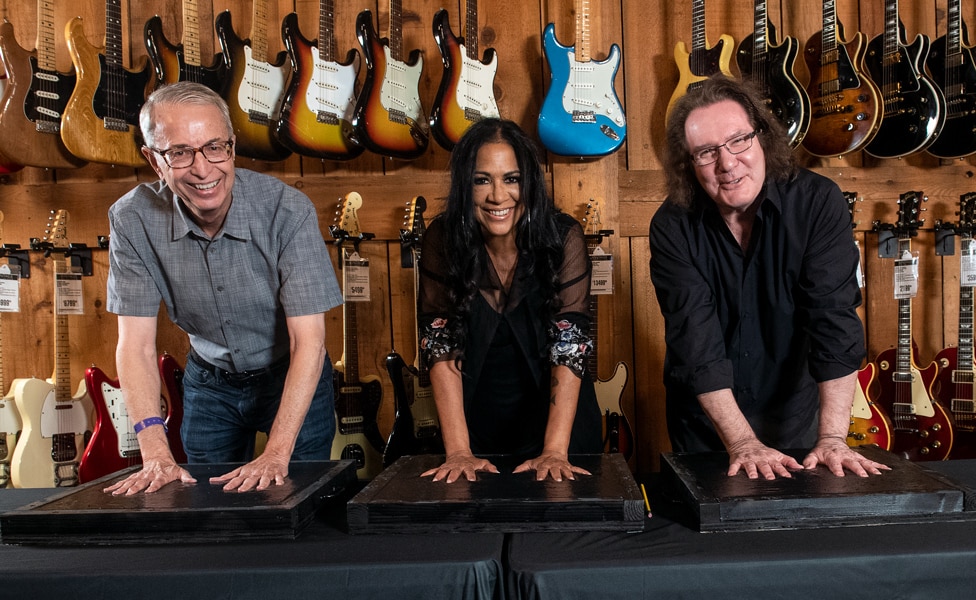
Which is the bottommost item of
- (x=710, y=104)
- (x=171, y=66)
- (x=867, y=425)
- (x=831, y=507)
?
(x=867, y=425)

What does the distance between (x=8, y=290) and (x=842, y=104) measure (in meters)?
3.09

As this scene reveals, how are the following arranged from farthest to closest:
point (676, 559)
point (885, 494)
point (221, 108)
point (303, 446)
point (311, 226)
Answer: point (303, 446) < point (311, 226) < point (221, 108) < point (885, 494) < point (676, 559)

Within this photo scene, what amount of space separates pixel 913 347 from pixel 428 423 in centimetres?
189

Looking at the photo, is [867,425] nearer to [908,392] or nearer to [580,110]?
[908,392]

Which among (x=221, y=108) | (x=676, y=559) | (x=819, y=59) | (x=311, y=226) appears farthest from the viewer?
(x=819, y=59)

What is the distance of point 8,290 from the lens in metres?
2.57

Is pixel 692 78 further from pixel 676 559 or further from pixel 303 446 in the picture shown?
pixel 676 559

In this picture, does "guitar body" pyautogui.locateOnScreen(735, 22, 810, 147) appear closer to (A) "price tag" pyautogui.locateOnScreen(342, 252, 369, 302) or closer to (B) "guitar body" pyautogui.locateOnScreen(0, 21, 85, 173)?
(A) "price tag" pyautogui.locateOnScreen(342, 252, 369, 302)

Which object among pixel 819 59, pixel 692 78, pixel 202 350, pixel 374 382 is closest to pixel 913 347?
pixel 819 59

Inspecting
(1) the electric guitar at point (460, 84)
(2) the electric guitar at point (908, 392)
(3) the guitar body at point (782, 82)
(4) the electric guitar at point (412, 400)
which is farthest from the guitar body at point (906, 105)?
(4) the electric guitar at point (412, 400)

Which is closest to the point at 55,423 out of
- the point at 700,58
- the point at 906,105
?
the point at 700,58

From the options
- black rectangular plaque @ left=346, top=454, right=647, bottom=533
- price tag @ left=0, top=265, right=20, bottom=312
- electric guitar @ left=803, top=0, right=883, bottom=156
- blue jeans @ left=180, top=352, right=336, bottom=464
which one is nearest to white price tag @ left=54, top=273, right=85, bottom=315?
price tag @ left=0, top=265, right=20, bottom=312

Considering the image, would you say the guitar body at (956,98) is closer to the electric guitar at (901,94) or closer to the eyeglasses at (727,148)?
the electric guitar at (901,94)

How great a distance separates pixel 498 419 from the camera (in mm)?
1760
